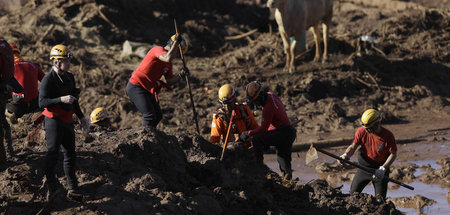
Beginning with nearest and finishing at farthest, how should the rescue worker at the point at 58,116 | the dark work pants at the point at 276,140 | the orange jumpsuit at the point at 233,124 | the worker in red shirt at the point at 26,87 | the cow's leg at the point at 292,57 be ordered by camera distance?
the rescue worker at the point at 58,116 → the worker in red shirt at the point at 26,87 → the dark work pants at the point at 276,140 → the orange jumpsuit at the point at 233,124 → the cow's leg at the point at 292,57

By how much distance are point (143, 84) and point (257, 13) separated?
699 inches

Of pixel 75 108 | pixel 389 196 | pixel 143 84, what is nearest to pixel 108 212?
pixel 75 108

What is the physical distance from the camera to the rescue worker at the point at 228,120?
942cm

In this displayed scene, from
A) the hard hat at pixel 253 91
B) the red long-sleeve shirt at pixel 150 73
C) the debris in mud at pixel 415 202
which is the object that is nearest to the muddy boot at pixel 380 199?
the debris in mud at pixel 415 202

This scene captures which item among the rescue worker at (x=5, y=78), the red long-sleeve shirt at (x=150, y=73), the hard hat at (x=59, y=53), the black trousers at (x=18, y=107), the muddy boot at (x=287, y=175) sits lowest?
the muddy boot at (x=287, y=175)

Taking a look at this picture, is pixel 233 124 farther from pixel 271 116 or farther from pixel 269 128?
pixel 271 116

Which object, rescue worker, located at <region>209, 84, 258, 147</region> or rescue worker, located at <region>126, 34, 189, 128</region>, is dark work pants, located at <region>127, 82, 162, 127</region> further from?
rescue worker, located at <region>209, 84, 258, 147</region>

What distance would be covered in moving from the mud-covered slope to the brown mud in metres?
0.02

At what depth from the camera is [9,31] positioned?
18828 mm

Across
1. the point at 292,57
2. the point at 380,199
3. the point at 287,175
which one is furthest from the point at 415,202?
the point at 292,57

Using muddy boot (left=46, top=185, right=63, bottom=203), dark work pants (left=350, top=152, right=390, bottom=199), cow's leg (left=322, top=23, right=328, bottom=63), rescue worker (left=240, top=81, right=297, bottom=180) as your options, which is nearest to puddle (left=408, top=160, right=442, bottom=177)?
dark work pants (left=350, top=152, right=390, bottom=199)

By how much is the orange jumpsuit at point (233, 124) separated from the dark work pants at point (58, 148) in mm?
3078

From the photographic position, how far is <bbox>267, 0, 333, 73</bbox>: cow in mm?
16562

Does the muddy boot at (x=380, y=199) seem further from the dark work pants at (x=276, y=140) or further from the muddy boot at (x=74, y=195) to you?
the muddy boot at (x=74, y=195)
